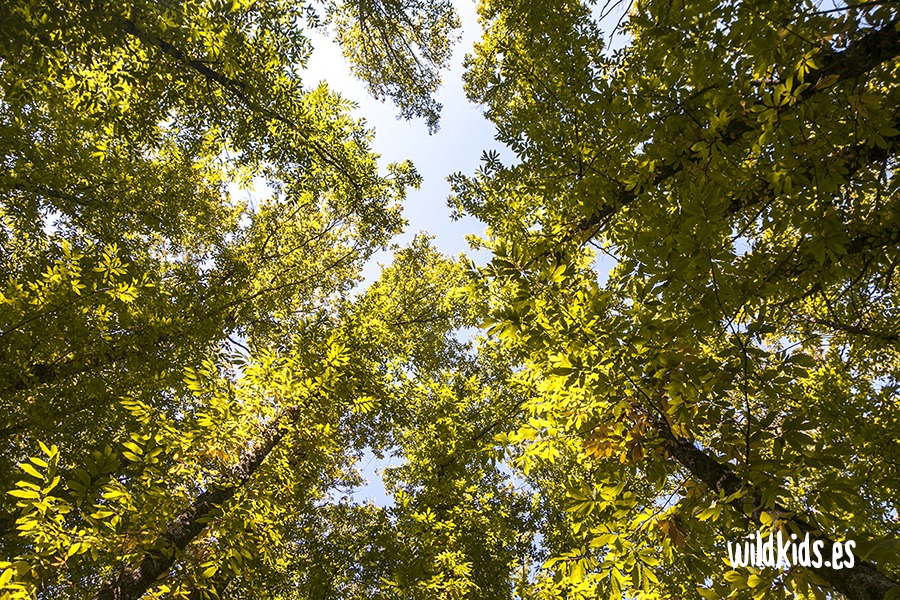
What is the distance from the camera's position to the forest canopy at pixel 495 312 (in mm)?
1923

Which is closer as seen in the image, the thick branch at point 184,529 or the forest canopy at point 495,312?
the forest canopy at point 495,312

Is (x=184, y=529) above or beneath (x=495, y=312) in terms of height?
beneath

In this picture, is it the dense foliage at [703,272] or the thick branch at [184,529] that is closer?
the dense foliage at [703,272]

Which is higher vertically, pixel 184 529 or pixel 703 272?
pixel 703 272

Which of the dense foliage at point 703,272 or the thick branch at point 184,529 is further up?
the dense foliage at point 703,272

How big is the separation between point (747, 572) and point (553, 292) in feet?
5.37

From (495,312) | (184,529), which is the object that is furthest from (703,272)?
(184,529)

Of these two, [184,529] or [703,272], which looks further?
[184,529]

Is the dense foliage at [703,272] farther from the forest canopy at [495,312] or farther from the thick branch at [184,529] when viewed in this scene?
the thick branch at [184,529]

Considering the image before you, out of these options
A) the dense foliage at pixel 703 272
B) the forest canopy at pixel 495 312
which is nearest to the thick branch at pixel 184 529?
the forest canopy at pixel 495 312

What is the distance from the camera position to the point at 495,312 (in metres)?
2.28

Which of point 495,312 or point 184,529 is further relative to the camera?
point 184,529

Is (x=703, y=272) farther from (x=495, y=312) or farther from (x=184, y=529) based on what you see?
(x=184, y=529)

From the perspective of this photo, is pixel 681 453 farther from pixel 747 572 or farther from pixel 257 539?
pixel 257 539
